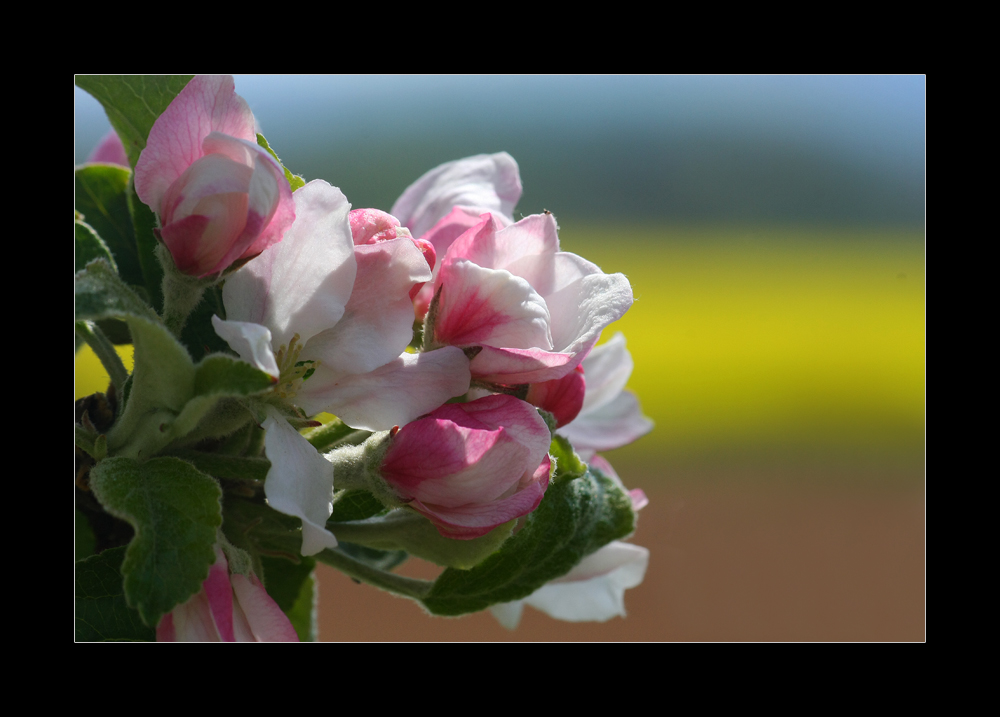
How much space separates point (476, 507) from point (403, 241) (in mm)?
106

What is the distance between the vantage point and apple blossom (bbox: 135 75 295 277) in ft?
1.01

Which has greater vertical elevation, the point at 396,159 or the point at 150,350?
the point at 396,159

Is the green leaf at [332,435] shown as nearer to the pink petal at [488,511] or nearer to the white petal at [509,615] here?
the pink petal at [488,511]

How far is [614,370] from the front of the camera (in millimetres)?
518

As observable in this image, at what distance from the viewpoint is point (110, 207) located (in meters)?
0.49

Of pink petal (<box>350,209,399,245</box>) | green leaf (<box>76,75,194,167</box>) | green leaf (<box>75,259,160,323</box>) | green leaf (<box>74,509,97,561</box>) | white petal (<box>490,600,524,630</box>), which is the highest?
green leaf (<box>76,75,194,167</box>)

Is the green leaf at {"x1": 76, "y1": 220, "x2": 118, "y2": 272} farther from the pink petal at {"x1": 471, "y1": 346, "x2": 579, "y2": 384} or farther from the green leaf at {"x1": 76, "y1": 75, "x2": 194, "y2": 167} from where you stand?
the pink petal at {"x1": 471, "y1": 346, "x2": 579, "y2": 384}

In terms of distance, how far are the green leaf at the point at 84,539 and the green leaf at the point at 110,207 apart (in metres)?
0.14

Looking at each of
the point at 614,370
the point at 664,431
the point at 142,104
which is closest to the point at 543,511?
the point at 614,370

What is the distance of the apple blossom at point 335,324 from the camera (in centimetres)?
32

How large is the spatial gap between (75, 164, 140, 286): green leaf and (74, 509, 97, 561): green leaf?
14 cm

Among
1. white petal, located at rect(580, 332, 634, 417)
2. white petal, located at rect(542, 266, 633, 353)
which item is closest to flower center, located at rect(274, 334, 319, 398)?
white petal, located at rect(542, 266, 633, 353)

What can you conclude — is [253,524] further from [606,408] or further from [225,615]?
[606,408]

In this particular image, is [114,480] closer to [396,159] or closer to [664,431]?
[396,159]
